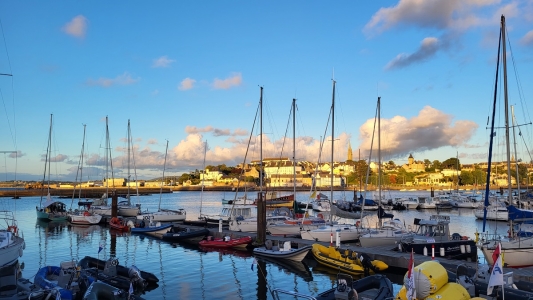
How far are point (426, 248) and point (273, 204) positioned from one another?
46821 mm

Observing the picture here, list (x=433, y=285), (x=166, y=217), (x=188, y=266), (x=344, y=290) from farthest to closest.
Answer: (x=166, y=217)
(x=188, y=266)
(x=344, y=290)
(x=433, y=285)

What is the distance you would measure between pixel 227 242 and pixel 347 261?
11.9m

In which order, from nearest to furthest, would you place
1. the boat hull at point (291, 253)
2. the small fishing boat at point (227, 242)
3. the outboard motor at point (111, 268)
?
the outboard motor at point (111, 268) → the boat hull at point (291, 253) → the small fishing boat at point (227, 242)

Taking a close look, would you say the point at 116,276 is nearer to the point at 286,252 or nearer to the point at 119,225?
the point at 286,252

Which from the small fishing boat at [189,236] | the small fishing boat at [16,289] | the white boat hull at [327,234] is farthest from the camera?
the small fishing boat at [189,236]

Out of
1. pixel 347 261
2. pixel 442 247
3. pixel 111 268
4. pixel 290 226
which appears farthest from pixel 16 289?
pixel 290 226

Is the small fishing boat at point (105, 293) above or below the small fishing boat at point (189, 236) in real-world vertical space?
above

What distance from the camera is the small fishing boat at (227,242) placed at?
32006mm

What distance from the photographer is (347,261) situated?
23.5 metres

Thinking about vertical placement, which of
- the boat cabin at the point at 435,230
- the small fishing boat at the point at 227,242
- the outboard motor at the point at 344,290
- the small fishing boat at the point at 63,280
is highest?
the boat cabin at the point at 435,230

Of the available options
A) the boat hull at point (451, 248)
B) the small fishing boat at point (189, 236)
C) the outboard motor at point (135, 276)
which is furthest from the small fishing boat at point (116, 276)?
the boat hull at point (451, 248)

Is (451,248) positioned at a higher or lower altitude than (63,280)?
Result: higher

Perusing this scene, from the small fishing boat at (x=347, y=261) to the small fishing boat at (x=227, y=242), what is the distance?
24.8 feet

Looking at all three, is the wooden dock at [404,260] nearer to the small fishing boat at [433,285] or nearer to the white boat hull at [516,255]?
the white boat hull at [516,255]
